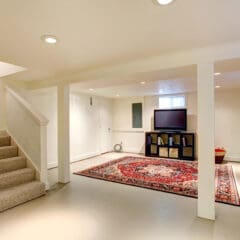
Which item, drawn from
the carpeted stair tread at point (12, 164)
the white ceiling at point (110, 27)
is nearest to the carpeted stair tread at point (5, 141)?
the carpeted stair tread at point (12, 164)

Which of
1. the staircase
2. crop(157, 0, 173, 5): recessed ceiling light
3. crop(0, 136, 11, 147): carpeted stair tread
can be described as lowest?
the staircase

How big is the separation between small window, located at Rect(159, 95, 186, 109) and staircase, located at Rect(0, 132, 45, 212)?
15.1ft

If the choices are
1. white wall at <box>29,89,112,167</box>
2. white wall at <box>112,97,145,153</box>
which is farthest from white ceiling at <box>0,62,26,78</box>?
white wall at <box>112,97,145,153</box>

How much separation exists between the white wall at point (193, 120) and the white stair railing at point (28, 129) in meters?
4.10

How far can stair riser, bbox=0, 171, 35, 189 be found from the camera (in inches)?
121

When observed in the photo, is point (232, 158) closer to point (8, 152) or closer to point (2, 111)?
point (8, 152)

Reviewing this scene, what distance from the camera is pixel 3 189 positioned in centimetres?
301

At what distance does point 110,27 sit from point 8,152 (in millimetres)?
3113

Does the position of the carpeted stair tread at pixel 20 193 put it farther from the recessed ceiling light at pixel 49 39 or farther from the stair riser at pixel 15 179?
Answer: the recessed ceiling light at pixel 49 39

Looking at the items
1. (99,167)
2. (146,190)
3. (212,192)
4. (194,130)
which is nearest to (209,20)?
(212,192)

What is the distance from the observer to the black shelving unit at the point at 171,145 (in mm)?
6043

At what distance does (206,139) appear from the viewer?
2.41m

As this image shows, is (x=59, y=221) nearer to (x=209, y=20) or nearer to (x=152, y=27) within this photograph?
(x=152, y=27)

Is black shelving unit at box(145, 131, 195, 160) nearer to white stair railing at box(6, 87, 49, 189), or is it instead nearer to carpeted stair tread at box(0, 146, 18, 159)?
white stair railing at box(6, 87, 49, 189)
